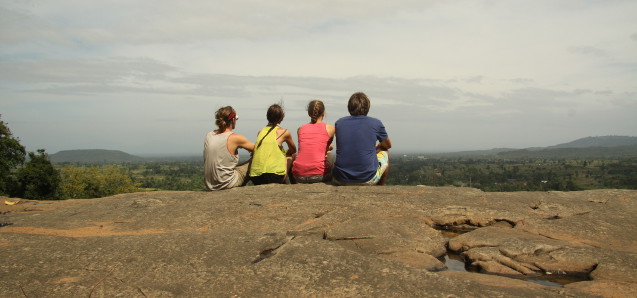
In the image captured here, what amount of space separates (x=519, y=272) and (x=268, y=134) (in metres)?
5.80

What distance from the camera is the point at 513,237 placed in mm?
5555

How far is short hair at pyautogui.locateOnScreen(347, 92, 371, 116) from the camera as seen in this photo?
331 inches

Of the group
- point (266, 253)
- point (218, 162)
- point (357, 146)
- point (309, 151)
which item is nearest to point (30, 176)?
point (218, 162)

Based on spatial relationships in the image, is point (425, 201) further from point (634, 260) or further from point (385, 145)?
point (634, 260)

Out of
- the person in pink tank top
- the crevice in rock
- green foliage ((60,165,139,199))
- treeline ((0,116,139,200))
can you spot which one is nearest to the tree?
treeline ((0,116,139,200))

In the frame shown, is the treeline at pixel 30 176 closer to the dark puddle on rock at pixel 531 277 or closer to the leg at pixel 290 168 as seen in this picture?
the leg at pixel 290 168

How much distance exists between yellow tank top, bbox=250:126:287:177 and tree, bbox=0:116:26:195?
126 feet

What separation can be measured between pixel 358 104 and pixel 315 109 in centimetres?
107

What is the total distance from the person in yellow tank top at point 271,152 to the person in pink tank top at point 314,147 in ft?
1.18

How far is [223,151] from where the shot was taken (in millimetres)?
8547

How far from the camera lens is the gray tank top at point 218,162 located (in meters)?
8.53

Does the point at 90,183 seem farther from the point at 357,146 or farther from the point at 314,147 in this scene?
the point at 357,146

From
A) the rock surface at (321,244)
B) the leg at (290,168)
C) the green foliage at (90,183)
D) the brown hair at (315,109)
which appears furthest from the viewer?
the green foliage at (90,183)

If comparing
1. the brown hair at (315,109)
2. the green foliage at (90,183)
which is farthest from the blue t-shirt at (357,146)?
the green foliage at (90,183)
